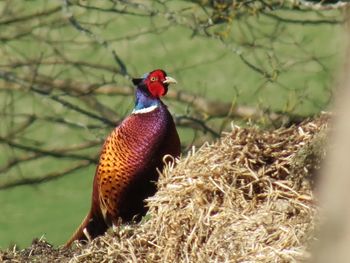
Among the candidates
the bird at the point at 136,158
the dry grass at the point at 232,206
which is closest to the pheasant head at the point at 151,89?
the bird at the point at 136,158

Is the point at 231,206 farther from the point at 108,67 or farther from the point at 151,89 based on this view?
the point at 108,67

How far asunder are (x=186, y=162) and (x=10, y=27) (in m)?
3.09

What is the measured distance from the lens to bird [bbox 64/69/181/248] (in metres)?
4.88

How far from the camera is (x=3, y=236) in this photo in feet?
20.0

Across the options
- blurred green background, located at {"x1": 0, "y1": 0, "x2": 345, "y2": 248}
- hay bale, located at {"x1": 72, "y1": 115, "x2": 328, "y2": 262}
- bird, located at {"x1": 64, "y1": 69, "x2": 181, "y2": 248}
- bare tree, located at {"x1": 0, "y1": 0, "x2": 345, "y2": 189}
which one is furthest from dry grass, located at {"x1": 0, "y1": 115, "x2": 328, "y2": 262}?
bare tree, located at {"x1": 0, "y1": 0, "x2": 345, "y2": 189}

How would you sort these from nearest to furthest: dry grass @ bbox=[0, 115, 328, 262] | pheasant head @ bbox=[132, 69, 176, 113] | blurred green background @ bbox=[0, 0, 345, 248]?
dry grass @ bbox=[0, 115, 328, 262] → pheasant head @ bbox=[132, 69, 176, 113] → blurred green background @ bbox=[0, 0, 345, 248]

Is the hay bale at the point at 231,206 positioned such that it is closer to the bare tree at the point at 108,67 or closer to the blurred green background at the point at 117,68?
the blurred green background at the point at 117,68

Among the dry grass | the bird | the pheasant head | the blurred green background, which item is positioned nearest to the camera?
the dry grass

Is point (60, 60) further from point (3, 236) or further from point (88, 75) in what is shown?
point (3, 236)

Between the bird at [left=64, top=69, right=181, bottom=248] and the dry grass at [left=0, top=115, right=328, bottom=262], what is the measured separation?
0.54 metres

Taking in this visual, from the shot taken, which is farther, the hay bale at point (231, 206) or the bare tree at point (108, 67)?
the bare tree at point (108, 67)

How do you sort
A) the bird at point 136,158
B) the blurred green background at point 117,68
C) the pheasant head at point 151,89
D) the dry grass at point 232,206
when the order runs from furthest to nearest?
1. the blurred green background at point 117,68
2. the pheasant head at point 151,89
3. the bird at point 136,158
4. the dry grass at point 232,206

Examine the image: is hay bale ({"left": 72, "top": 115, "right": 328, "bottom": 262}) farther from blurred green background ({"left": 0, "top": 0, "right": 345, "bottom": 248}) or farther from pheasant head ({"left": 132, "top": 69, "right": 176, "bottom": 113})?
blurred green background ({"left": 0, "top": 0, "right": 345, "bottom": 248})

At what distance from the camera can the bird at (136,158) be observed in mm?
4879
